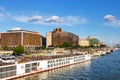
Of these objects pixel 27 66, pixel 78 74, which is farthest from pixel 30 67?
pixel 78 74

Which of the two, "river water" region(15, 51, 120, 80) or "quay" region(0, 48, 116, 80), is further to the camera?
"river water" region(15, 51, 120, 80)

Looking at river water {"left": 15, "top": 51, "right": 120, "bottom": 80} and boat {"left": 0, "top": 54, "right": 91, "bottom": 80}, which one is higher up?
boat {"left": 0, "top": 54, "right": 91, "bottom": 80}

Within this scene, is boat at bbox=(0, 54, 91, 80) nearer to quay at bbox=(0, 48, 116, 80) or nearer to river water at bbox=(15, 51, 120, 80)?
quay at bbox=(0, 48, 116, 80)

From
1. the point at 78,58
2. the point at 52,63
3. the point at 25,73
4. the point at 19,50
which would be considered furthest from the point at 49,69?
the point at 19,50

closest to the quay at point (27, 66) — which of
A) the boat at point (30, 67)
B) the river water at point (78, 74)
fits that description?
the boat at point (30, 67)

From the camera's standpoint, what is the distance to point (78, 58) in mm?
126438

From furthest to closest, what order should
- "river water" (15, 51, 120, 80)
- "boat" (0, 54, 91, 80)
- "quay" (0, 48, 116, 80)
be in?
1. "river water" (15, 51, 120, 80)
2. "quay" (0, 48, 116, 80)
3. "boat" (0, 54, 91, 80)

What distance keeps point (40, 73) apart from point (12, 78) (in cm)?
1648

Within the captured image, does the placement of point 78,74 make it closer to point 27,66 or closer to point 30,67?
point 30,67

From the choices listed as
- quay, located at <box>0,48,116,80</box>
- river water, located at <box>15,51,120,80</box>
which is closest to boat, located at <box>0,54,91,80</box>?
quay, located at <box>0,48,116,80</box>

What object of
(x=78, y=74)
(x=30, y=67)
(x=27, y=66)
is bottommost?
(x=78, y=74)

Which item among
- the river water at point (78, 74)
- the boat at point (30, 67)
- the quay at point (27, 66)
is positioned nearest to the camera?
the boat at point (30, 67)

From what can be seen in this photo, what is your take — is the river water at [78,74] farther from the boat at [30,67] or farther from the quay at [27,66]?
the quay at [27,66]

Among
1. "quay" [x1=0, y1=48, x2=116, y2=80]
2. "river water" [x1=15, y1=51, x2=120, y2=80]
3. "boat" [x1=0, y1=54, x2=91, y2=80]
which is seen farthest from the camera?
"river water" [x1=15, y1=51, x2=120, y2=80]
